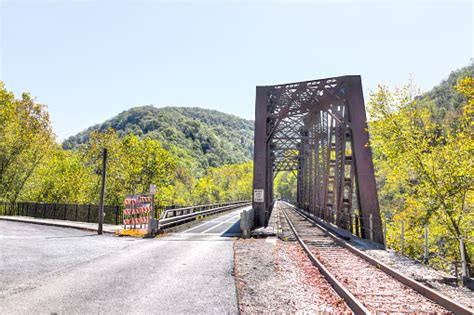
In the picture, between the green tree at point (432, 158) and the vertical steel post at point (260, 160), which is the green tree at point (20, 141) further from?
the green tree at point (432, 158)

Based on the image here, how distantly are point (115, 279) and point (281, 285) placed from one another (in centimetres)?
355

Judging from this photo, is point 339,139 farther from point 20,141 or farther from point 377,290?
point 20,141

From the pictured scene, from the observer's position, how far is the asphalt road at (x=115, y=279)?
203 inches

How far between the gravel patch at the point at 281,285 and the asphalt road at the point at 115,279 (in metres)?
0.33

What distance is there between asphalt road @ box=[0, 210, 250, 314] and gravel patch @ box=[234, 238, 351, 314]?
1.09ft

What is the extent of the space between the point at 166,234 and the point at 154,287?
956 centimetres

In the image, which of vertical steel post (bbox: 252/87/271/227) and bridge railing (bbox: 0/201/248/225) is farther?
bridge railing (bbox: 0/201/248/225)

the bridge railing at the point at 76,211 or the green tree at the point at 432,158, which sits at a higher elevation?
the green tree at the point at 432,158

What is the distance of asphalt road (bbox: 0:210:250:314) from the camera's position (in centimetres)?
515

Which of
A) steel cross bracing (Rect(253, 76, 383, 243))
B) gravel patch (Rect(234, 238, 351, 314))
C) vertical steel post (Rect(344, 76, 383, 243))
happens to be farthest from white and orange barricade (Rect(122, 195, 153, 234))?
vertical steel post (Rect(344, 76, 383, 243))

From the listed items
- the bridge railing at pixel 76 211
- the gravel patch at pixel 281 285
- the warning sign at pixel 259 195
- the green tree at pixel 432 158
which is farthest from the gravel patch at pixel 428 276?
the bridge railing at pixel 76 211

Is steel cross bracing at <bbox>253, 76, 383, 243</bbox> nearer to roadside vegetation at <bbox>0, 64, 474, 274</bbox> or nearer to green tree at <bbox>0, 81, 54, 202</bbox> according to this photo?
roadside vegetation at <bbox>0, 64, 474, 274</bbox>

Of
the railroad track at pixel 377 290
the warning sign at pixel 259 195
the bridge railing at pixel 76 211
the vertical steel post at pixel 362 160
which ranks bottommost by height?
the bridge railing at pixel 76 211

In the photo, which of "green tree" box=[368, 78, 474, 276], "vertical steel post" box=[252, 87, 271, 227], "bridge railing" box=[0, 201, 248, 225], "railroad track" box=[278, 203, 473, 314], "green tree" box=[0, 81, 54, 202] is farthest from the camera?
"green tree" box=[0, 81, 54, 202]
